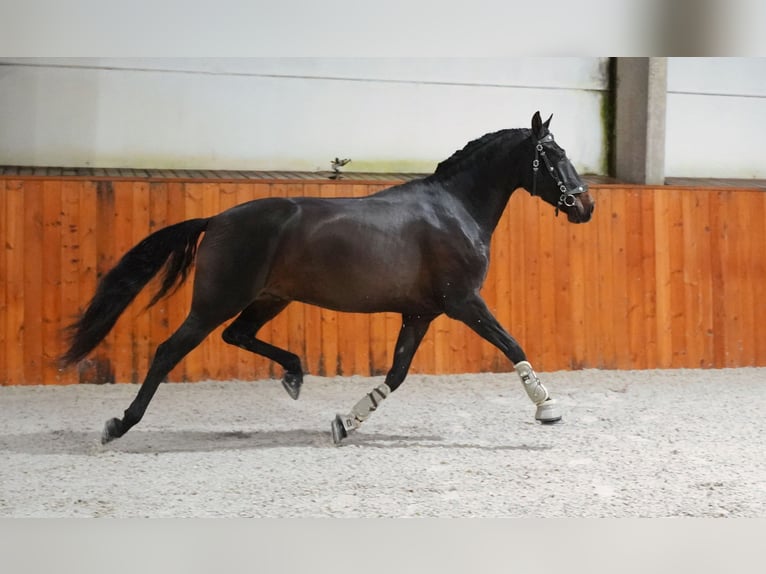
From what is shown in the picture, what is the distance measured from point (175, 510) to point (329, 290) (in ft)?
3.93

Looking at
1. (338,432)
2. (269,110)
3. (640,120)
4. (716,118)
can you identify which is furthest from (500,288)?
(338,432)

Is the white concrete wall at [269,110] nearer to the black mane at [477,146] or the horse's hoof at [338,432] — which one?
the black mane at [477,146]

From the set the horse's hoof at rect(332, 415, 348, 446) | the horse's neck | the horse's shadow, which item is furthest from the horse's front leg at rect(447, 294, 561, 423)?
the horse's hoof at rect(332, 415, 348, 446)

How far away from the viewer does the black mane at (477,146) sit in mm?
4293

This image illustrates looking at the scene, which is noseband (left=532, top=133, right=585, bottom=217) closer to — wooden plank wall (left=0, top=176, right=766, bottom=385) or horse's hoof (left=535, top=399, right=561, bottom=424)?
horse's hoof (left=535, top=399, right=561, bottom=424)

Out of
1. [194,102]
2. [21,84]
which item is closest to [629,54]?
[194,102]

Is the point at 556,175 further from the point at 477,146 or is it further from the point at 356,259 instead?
the point at 356,259

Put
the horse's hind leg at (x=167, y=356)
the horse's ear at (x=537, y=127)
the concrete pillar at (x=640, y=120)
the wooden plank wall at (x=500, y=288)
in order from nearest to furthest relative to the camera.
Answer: the horse's hind leg at (x=167, y=356)
the horse's ear at (x=537, y=127)
the wooden plank wall at (x=500, y=288)
the concrete pillar at (x=640, y=120)

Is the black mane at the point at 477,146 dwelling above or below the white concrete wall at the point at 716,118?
below

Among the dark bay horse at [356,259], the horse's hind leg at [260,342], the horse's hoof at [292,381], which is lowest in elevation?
the horse's hoof at [292,381]

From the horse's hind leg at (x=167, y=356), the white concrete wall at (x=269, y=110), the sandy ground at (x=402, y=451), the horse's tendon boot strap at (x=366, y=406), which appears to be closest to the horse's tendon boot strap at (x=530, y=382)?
the sandy ground at (x=402, y=451)

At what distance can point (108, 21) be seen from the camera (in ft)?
12.1

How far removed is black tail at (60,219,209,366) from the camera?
412cm

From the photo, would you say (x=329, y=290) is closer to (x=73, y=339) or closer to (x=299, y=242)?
(x=299, y=242)
